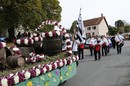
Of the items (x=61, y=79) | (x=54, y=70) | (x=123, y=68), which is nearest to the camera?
(x=54, y=70)

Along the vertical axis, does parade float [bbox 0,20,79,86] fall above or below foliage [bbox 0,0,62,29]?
below

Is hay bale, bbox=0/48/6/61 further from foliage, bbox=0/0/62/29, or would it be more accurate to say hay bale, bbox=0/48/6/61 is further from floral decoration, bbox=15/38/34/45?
foliage, bbox=0/0/62/29

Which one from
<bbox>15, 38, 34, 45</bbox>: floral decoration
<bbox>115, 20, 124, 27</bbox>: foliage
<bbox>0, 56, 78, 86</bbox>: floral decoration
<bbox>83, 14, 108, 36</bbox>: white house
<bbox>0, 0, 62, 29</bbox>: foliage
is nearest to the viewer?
<bbox>0, 56, 78, 86</bbox>: floral decoration

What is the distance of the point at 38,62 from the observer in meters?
8.30

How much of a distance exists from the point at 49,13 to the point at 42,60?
40.5 m

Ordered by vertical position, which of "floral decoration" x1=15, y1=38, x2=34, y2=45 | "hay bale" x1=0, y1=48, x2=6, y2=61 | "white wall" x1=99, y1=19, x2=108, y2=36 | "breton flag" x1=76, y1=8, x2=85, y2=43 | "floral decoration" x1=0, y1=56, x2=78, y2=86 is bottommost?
"floral decoration" x1=0, y1=56, x2=78, y2=86

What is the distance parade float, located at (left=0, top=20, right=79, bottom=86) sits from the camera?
21.0 feet

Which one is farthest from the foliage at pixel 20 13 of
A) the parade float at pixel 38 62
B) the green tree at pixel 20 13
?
the parade float at pixel 38 62

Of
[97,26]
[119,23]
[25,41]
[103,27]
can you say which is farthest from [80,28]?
[119,23]

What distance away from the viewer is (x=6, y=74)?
614 centimetres

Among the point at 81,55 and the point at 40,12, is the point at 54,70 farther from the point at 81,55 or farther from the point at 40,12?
the point at 40,12

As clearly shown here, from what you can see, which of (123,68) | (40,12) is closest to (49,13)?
(40,12)

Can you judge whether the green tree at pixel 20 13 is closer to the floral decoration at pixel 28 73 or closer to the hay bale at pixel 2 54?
the floral decoration at pixel 28 73

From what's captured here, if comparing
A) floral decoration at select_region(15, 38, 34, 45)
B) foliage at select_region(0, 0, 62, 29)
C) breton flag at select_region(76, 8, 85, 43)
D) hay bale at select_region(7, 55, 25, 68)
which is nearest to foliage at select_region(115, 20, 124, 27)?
foliage at select_region(0, 0, 62, 29)
